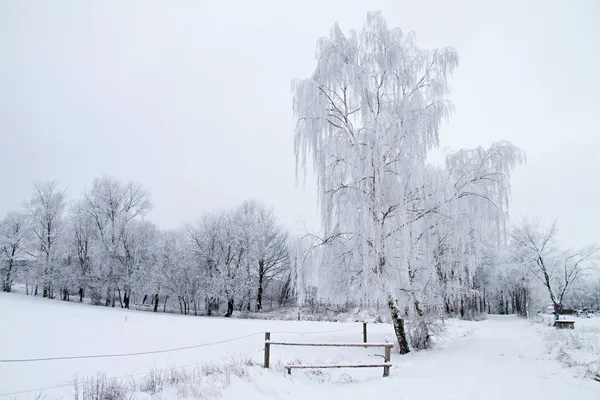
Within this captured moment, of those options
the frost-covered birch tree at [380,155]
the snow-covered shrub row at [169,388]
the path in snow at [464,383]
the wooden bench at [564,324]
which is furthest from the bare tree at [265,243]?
the snow-covered shrub row at [169,388]

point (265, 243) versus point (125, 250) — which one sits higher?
point (265, 243)

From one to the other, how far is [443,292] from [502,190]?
432cm

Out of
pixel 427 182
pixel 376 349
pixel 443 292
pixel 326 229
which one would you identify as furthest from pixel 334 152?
pixel 376 349

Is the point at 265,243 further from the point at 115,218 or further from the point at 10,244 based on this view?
the point at 10,244

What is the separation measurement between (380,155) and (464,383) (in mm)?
6276

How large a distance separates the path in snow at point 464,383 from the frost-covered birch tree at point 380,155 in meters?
2.51

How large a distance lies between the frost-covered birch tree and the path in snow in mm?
2512

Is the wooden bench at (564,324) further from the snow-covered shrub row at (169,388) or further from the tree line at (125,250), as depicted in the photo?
the tree line at (125,250)

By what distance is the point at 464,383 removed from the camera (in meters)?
6.99

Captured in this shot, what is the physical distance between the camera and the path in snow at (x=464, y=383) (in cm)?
619

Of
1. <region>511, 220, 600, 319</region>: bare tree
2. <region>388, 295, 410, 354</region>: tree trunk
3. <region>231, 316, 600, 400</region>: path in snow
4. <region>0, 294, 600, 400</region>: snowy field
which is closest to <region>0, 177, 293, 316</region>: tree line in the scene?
<region>0, 294, 600, 400</region>: snowy field

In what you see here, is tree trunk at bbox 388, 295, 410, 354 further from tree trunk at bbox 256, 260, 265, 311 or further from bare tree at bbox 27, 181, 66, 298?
bare tree at bbox 27, 181, 66, 298

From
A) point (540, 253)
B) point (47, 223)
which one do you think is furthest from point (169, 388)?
point (47, 223)

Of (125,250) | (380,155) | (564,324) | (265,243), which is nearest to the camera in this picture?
(380,155)
